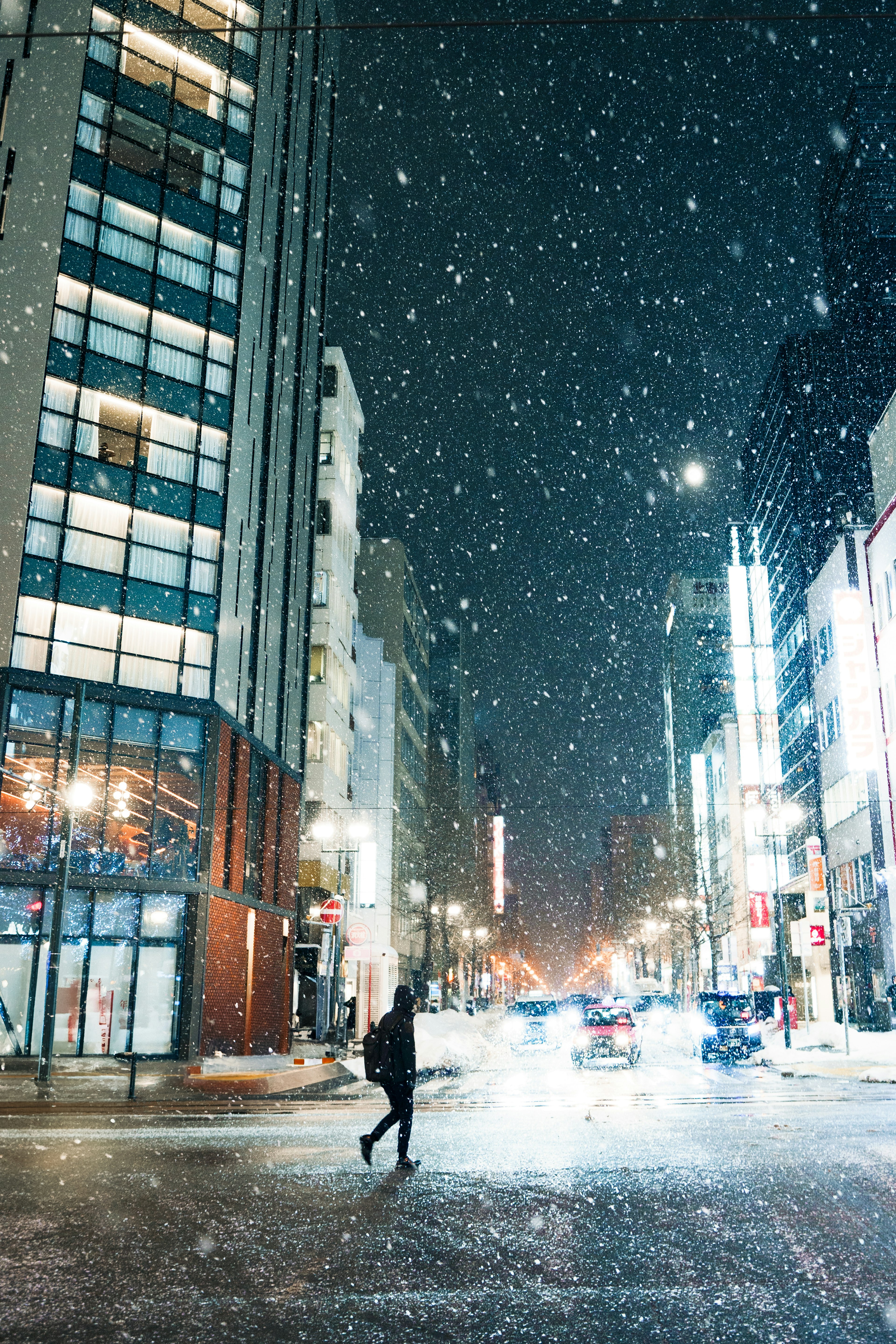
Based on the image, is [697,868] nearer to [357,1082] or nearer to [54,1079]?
[357,1082]

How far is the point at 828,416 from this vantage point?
250 ft

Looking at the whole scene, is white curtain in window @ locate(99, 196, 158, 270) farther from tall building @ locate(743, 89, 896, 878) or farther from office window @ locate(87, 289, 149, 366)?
tall building @ locate(743, 89, 896, 878)

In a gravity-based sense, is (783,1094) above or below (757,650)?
below

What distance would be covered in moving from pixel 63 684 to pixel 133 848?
5298 millimetres

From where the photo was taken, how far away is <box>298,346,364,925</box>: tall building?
5441 centimetres

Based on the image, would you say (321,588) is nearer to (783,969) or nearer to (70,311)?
(70,311)

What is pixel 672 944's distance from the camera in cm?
10225

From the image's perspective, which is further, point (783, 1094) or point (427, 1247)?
point (783, 1094)

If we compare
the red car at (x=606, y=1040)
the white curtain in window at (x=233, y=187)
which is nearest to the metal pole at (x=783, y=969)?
the red car at (x=606, y=1040)

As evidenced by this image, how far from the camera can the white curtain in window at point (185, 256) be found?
39.9 m

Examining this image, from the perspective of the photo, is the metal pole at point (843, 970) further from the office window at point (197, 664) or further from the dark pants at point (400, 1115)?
the dark pants at point (400, 1115)

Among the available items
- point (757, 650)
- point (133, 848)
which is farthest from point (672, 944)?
point (133, 848)

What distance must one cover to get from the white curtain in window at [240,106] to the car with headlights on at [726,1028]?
3503cm

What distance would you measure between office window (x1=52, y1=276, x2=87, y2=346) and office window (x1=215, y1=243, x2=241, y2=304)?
538cm
